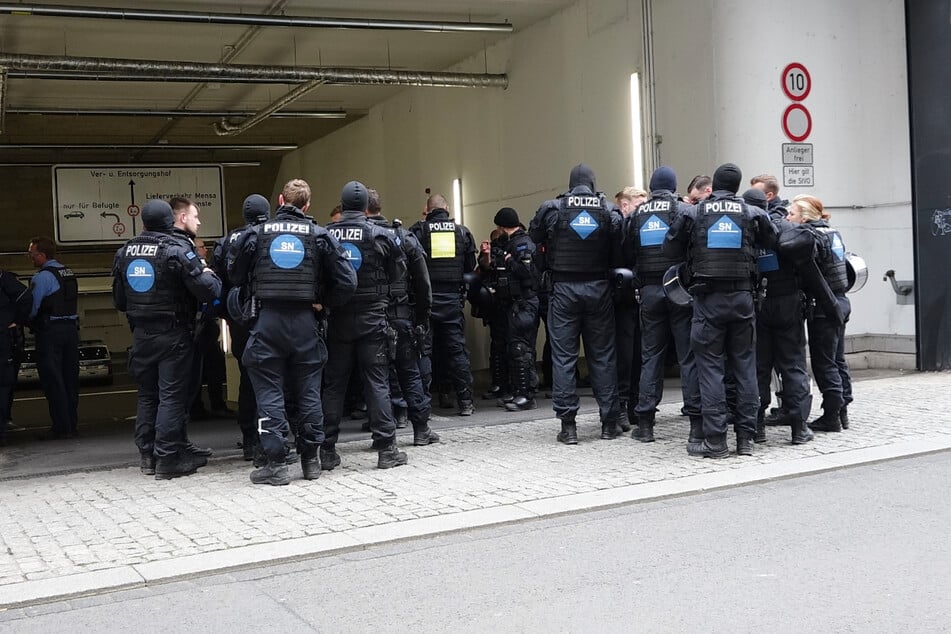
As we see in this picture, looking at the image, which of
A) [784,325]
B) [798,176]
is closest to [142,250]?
[784,325]

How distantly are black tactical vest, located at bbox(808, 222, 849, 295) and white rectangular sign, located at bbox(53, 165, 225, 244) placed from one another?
34.3ft

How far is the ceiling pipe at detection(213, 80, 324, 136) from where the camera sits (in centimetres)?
1787

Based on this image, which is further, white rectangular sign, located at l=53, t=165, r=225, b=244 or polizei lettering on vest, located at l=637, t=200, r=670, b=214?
white rectangular sign, located at l=53, t=165, r=225, b=244

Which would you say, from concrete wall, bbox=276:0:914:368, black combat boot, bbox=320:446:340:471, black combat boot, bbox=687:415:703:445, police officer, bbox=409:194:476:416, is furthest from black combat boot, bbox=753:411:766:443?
concrete wall, bbox=276:0:914:368

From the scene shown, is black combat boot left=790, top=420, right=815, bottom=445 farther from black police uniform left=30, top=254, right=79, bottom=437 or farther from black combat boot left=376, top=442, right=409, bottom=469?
black police uniform left=30, top=254, right=79, bottom=437

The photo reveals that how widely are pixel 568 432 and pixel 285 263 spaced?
2790mm

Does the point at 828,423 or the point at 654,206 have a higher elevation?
the point at 654,206

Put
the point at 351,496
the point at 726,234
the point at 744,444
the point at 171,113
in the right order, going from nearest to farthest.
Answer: the point at 351,496
the point at 726,234
the point at 744,444
the point at 171,113

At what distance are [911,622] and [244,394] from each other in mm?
5447

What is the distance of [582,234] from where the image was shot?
8219mm

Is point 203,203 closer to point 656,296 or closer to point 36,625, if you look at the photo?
point 656,296

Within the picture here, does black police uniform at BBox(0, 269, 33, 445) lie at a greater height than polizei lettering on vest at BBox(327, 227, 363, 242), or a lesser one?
lesser

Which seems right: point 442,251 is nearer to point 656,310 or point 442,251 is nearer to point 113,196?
point 656,310

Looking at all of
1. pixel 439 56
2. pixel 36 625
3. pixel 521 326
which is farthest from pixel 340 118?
pixel 36 625
